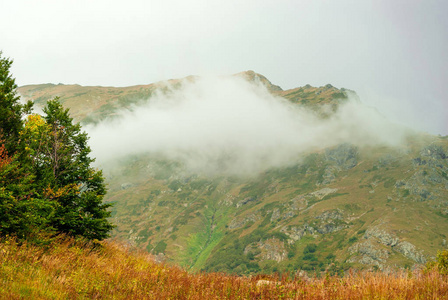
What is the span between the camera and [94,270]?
920 cm

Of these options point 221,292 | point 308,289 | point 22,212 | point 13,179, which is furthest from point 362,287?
point 13,179

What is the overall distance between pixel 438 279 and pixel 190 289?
23.9 ft

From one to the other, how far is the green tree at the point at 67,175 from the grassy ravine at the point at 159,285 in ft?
32.0

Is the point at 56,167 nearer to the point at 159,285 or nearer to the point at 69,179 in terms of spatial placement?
the point at 69,179

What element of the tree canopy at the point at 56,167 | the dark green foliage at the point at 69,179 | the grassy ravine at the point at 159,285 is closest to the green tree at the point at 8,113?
the tree canopy at the point at 56,167

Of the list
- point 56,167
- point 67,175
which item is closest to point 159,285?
point 56,167

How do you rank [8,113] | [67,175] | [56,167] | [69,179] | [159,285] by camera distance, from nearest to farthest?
[159,285] < [8,113] < [56,167] < [67,175] < [69,179]

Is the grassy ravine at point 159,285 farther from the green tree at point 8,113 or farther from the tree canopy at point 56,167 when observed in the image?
the green tree at point 8,113

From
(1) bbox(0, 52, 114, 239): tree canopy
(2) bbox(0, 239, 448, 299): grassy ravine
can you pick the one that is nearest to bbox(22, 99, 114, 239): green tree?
(1) bbox(0, 52, 114, 239): tree canopy

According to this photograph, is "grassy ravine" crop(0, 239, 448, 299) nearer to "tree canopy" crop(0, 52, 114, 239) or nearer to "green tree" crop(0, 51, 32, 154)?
"tree canopy" crop(0, 52, 114, 239)

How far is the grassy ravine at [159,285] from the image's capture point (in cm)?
686

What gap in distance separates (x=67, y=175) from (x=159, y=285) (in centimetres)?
1680

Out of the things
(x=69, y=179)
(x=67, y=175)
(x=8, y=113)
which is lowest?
(x=69, y=179)

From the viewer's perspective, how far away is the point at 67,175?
21312 mm
